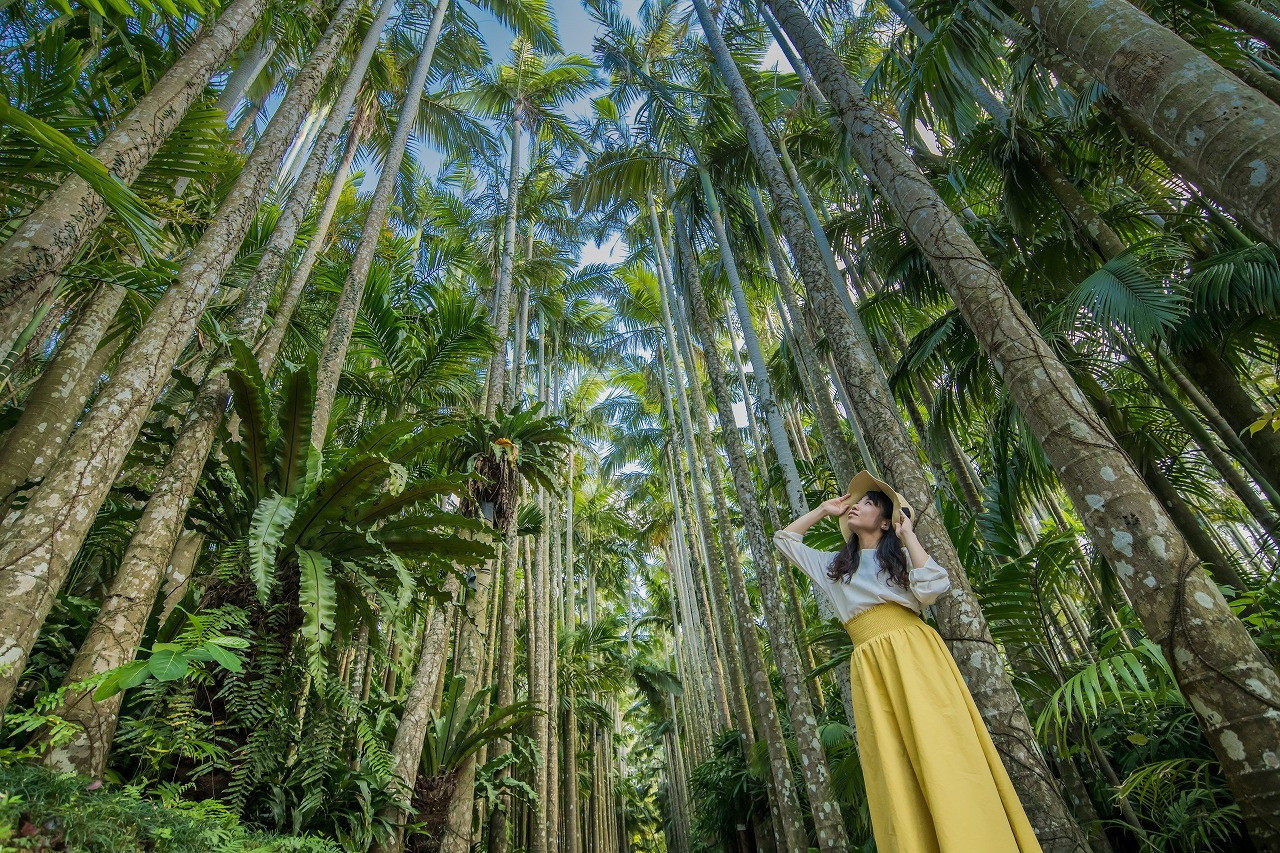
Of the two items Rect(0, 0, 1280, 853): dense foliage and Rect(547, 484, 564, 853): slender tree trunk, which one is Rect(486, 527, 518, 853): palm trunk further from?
Rect(547, 484, 564, 853): slender tree trunk

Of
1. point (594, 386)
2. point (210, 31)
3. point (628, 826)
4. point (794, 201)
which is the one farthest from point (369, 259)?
point (628, 826)

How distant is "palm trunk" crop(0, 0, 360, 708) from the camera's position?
2098 mm

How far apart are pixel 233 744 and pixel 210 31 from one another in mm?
4178

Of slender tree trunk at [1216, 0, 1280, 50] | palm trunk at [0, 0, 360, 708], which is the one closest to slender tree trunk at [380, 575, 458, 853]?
palm trunk at [0, 0, 360, 708]

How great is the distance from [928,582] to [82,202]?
4122mm

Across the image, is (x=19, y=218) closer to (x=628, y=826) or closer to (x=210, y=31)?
(x=210, y=31)

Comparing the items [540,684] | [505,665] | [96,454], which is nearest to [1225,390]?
[96,454]

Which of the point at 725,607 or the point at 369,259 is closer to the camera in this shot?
the point at 369,259

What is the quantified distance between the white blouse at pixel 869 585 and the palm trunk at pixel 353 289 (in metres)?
3.35

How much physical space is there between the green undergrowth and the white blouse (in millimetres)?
2084

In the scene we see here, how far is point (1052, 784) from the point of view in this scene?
237 centimetres

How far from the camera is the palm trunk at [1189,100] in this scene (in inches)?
71.4

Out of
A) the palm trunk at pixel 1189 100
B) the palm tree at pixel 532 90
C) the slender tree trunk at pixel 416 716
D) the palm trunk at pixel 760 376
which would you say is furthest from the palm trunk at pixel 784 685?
the palm tree at pixel 532 90

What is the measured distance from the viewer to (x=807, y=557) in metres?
2.38
